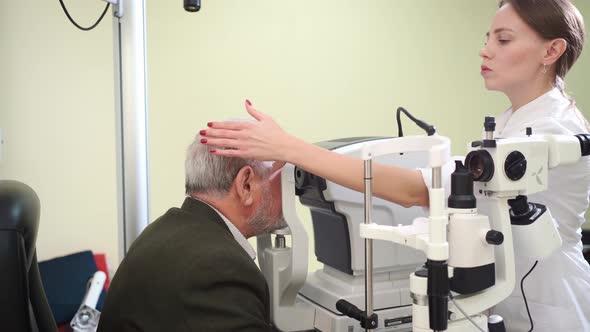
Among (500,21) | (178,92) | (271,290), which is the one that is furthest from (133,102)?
(178,92)

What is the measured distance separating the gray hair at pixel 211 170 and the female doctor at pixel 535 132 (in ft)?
0.21

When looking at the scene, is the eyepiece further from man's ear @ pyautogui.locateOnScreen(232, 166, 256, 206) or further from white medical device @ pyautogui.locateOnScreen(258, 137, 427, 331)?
man's ear @ pyautogui.locateOnScreen(232, 166, 256, 206)

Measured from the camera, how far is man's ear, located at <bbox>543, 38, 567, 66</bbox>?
1225 millimetres

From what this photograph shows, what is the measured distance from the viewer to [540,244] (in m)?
0.92

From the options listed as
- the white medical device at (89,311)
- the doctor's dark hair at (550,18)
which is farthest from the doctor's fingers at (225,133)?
the white medical device at (89,311)

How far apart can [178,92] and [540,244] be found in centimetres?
202

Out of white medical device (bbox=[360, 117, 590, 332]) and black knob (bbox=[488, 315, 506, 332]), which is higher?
white medical device (bbox=[360, 117, 590, 332])

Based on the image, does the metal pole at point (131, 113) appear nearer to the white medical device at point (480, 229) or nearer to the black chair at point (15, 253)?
the black chair at point (15, 253)

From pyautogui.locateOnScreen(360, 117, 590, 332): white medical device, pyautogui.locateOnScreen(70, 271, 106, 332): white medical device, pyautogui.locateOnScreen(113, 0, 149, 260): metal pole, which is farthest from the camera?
pyautogui.locateOnScreen(70, 271, 106, 332): white medical device

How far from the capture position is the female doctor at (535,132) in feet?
3.60

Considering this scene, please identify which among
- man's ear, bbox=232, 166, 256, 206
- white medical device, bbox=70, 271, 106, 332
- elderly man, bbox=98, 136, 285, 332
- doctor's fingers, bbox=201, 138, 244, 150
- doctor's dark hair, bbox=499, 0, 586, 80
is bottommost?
white medical device, bbox=70, 271, 106, 332

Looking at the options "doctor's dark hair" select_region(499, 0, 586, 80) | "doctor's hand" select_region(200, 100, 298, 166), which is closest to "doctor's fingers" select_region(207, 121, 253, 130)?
"doctor's hand" select_region(200, 100, 298, 166)

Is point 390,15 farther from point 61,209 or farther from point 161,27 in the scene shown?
point 61,209

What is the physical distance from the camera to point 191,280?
990 millimetres
